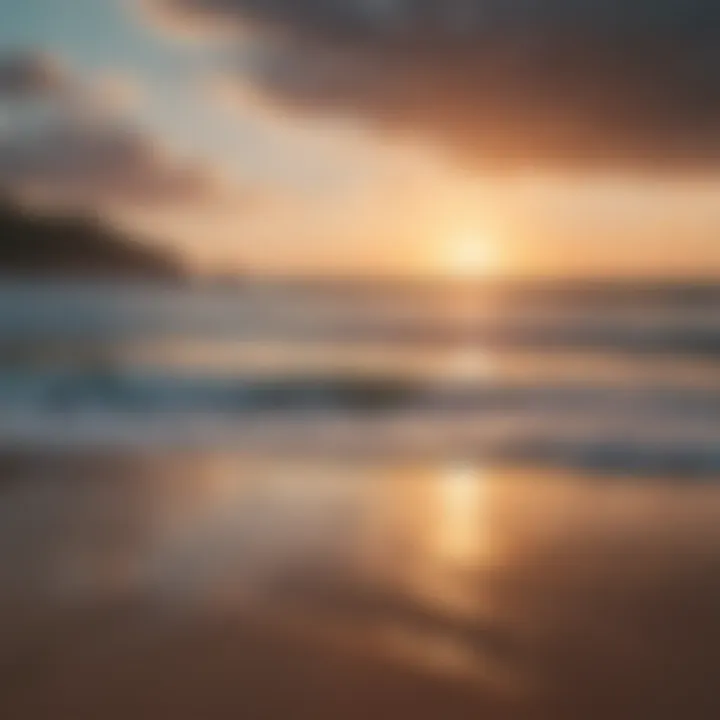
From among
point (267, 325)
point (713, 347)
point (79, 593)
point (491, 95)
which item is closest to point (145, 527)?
point (79, 593)

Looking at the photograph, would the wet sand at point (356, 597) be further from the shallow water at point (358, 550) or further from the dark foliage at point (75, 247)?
the dark foliage at point (75, 247)

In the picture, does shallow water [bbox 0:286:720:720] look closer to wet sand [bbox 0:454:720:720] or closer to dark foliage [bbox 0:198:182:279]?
wet sand [bbox 0:454:720:720]

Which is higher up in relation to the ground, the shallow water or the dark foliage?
the dark foliage

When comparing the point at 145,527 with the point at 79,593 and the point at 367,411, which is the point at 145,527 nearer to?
the point at 79,593

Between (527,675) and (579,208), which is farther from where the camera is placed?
(579,208)

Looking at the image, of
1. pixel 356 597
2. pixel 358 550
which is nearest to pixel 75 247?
pixel 358 550

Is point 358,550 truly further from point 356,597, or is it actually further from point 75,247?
point 75,247

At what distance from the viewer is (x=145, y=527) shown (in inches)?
100

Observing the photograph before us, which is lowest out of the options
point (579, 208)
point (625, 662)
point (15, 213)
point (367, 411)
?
point (625, 662)

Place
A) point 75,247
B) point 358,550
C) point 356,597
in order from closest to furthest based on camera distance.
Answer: point 356,597 → point 358,550 → point 75,247

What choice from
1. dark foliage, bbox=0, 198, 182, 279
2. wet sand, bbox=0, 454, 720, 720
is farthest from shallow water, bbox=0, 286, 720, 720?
dark foliage, bbox=0, 198, 182, 279

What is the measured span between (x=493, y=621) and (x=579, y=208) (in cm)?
421

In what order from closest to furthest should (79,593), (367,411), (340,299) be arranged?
(79,593), (367,411), (340,299)

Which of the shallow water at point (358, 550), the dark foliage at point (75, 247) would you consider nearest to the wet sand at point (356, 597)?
the shallow water at point (358, 550)
